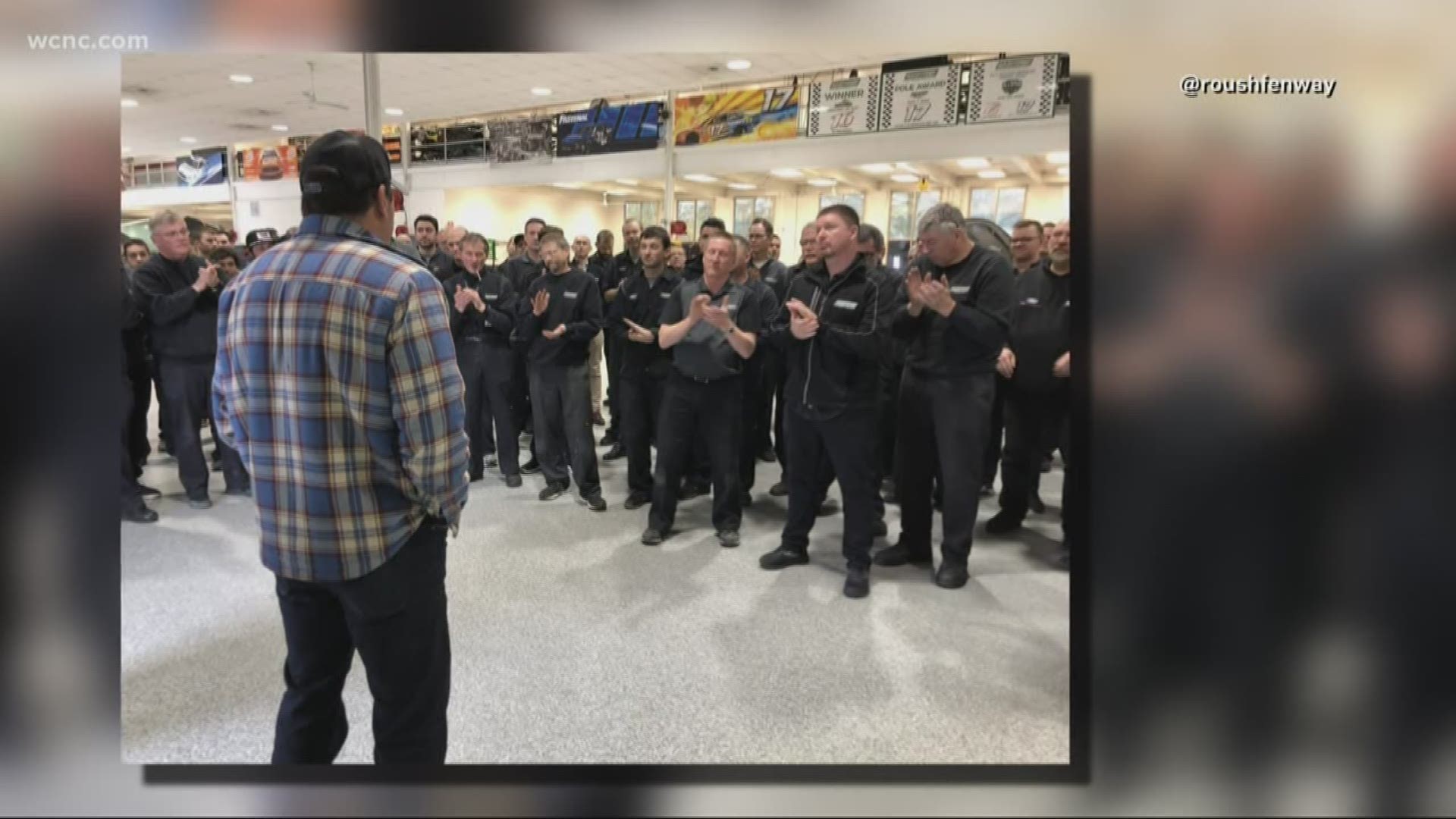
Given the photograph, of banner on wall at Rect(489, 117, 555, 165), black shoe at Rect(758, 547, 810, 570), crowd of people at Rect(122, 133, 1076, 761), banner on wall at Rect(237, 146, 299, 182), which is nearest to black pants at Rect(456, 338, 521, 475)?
crowd of people at Rect(122, 133, 1076, 761)

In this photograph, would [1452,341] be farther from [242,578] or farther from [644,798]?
[242,578]

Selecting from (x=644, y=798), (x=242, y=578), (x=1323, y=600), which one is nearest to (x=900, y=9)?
(x=1323, y=600)

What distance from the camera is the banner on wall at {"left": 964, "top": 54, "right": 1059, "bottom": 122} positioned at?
2.72 ft

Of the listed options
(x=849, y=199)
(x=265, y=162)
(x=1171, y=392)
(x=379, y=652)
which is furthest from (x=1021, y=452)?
(x=849, y=199)

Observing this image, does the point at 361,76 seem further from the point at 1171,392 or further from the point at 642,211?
the point at 642,211

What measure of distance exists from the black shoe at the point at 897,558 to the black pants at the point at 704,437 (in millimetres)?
742

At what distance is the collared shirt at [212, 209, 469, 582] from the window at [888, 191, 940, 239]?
20.3 ft

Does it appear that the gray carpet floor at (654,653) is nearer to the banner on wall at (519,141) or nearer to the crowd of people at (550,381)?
the crowd of people at (550,381)

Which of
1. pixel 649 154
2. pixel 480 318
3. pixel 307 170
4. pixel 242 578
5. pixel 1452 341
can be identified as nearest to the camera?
pixel 1452 341

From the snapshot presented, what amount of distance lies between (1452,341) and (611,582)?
2.53 metres

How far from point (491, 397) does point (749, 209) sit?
5850mm

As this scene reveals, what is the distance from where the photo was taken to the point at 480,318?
13.5 ft

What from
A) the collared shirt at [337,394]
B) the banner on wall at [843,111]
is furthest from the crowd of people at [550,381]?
the banner on wall at [843,111]

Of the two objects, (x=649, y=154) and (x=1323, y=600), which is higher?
(x=649, y=154)
